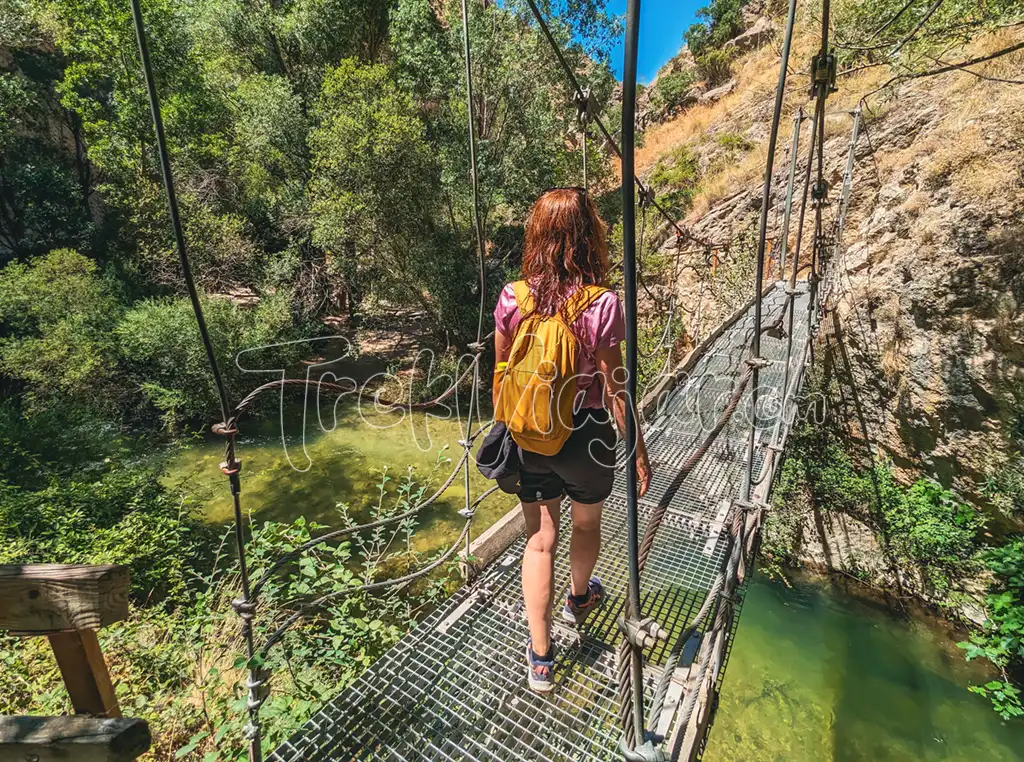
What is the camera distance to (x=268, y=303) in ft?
24.9

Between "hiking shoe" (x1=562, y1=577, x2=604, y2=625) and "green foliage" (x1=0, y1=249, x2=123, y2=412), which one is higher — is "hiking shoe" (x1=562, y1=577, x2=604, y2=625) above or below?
below

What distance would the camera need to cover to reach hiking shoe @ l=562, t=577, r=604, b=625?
134 cm

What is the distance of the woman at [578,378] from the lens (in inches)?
37.4

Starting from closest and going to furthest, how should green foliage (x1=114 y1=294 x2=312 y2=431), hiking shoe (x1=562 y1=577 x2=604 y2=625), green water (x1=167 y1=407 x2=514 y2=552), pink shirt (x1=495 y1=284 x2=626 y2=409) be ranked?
pink shirt (x1=495 y1=284 x2=626 y2=409)
hiking shoe (x1=562 y1=577 x2=604 y2=625)
green water (x1=167 y1=407 x2=514 y2=552)
green foliage (x1=114 y1=294 x2=312 y2=431)

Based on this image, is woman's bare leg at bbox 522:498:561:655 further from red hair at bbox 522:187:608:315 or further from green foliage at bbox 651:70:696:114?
green foliage at bbox 651:70:696:114

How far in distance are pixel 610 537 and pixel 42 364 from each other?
22.9 feet

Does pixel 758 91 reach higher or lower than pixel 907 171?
higher

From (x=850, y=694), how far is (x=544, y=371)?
422 centimetres

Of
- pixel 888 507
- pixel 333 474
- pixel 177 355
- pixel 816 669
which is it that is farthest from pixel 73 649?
pixel 177 355

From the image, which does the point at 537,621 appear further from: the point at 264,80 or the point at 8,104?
the point at 8,104

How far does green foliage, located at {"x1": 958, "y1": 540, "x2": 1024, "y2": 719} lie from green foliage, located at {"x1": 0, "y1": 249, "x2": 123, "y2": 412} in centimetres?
891

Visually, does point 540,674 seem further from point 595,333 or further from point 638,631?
point 595,333

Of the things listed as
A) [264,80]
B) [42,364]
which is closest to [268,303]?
[42,364]

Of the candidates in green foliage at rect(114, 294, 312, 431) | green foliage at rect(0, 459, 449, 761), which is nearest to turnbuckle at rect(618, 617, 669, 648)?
green foliage at rect(0, 459, 449, 761)
